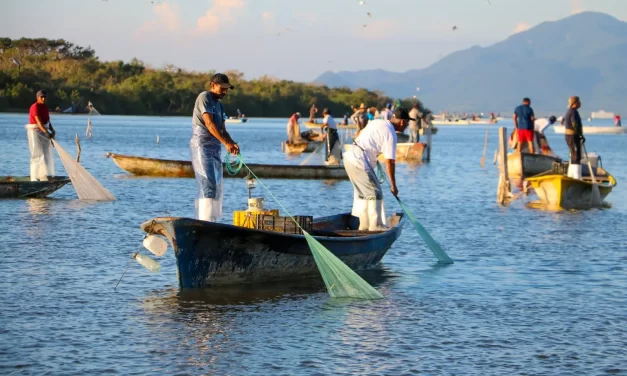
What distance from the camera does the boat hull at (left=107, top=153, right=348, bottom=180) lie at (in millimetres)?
29703

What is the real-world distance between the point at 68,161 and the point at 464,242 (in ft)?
28.3

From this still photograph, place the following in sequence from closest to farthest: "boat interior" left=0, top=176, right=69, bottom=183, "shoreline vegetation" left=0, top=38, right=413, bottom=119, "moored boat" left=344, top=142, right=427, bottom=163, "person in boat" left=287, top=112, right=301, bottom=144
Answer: "boat interior" left=0, top=176, right=69, bottom=183 → "moored boat" left=344, top=142, right=427, bottom=163 → "person in boat" left=287, top=112, right=301, bottom=144 → "shoreline vegetation" left=0, top=38, right=413, bottom=119

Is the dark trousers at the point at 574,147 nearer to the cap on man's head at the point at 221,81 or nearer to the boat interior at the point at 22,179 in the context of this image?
the boat interior at the point at 22,179

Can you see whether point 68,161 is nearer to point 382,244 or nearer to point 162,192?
point 162,192

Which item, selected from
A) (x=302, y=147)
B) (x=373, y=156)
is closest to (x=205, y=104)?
(x=373, y=156)

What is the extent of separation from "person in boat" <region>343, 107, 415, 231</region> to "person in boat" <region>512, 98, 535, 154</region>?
14.2 meters

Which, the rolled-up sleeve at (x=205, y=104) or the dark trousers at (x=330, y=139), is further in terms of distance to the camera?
the dark trousers at (x=330, y=139)

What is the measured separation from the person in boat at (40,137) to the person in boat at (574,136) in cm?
1104

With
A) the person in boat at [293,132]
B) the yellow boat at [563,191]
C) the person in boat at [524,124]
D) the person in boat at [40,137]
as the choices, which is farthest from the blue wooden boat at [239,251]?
the person in boat at [293,132]

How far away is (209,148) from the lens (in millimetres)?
12289

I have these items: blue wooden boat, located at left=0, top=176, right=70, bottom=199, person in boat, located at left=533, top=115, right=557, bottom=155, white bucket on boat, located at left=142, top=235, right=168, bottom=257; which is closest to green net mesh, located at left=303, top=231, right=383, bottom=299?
white bucket on boat, located at left=142, top=235, right=168, bottom=257

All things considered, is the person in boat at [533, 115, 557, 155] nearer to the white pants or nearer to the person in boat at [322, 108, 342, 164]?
the person in boat at [322, 108, 342, 164]

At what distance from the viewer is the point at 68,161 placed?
21703mm

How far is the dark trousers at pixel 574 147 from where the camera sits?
2350cm
